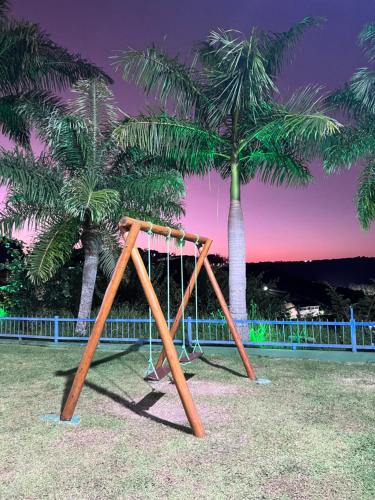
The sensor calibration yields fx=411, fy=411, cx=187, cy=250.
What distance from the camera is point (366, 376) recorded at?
641cm

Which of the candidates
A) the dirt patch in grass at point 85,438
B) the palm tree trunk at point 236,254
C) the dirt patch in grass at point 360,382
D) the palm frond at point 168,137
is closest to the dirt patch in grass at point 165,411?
the dirt patch in grass at point 85,438

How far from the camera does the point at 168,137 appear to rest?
9547 millimetres

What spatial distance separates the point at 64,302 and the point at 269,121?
28.0 ft

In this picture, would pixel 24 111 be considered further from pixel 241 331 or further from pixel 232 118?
pixel 241 331

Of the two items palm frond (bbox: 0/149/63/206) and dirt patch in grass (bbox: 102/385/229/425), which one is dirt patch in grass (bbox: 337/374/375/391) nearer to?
dirt patch in grass (bbox: 102/385/229/425)

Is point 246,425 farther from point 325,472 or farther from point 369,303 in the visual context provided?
point 369,303

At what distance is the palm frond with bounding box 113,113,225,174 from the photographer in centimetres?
910

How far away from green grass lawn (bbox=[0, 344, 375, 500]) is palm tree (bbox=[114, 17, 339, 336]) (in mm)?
4018

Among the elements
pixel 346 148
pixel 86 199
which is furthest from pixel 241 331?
pixel 346 148

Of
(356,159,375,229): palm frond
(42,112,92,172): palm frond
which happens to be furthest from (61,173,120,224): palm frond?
(356,159,375,229): palm frond

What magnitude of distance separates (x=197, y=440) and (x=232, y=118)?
8.10 metres

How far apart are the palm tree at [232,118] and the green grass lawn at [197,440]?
4.02 m

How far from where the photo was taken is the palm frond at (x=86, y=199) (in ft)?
29.7

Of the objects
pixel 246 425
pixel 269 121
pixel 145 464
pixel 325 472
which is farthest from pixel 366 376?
pixel 269 121
